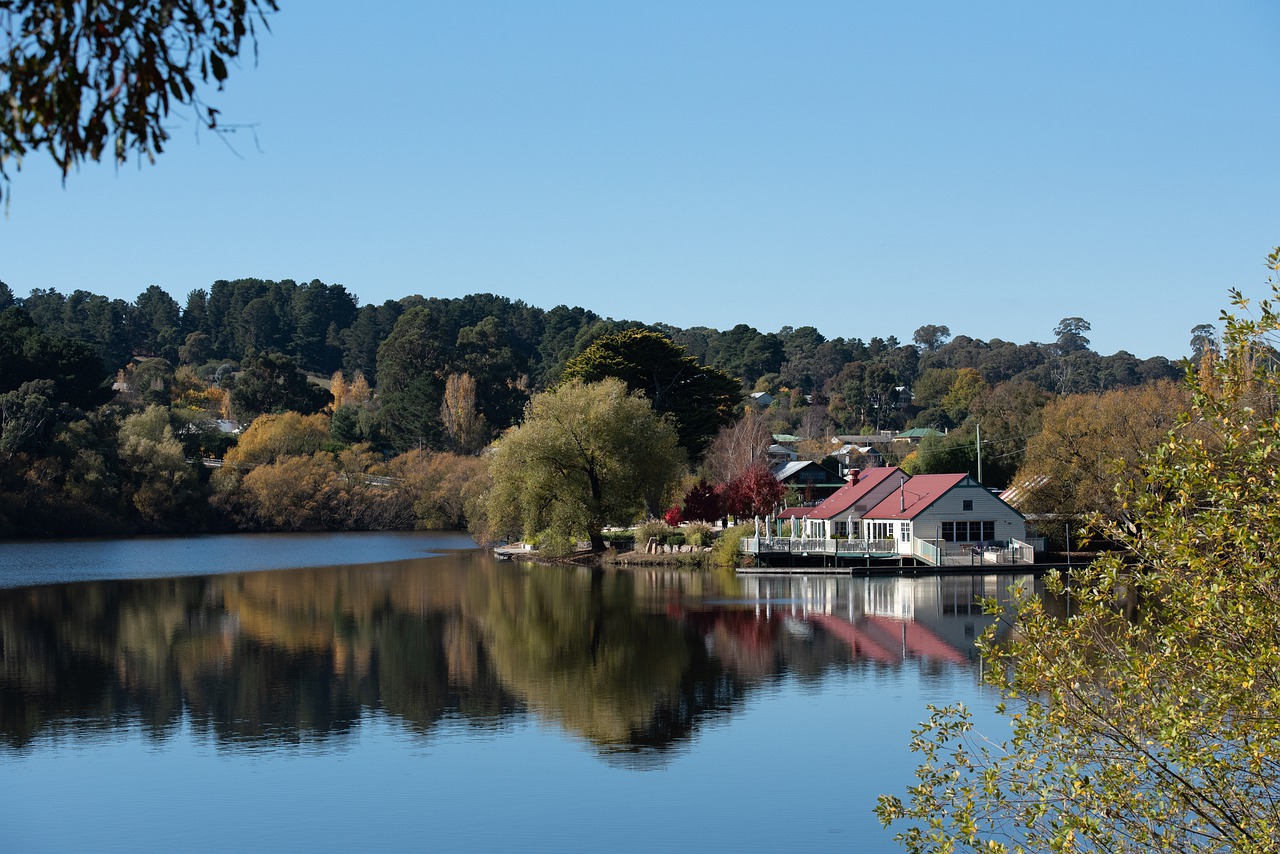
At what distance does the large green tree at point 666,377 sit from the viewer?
71.5m

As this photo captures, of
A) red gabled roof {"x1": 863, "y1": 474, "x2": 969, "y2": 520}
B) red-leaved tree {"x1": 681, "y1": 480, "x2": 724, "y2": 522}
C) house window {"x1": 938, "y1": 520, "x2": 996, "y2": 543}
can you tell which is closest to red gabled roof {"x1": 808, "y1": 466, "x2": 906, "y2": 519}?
red gabled roof {"x1": 863, "y1": 474, "x2": 969, "y2": 520}

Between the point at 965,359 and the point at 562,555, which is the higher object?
the point at 965,359

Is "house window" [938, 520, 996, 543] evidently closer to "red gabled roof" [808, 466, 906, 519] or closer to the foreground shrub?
"red gabled roof" [808, 466, 906, 519]

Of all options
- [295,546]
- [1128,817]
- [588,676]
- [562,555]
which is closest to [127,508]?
[295,546]

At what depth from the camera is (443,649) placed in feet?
98.6

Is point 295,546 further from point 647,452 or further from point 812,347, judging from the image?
point 812,347

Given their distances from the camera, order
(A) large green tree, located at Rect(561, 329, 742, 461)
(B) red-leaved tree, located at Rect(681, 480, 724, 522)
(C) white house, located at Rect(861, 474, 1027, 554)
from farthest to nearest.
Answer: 1. (A) large green tree, located at Rect(561, 329, 742, 461)
2. (B) red-leaved tree, located at Rect(681, 480, 724, 522)
3. (C) white house, located at Rect(861, 474, 1027, 554)

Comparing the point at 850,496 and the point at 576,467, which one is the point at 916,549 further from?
the point at 576,467

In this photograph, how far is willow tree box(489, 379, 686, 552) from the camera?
55375 mm

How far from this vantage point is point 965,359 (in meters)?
174

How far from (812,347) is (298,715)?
519 ft

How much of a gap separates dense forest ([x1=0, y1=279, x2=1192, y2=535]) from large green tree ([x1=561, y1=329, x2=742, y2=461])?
745 mm

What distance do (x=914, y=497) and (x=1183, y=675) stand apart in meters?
43.2

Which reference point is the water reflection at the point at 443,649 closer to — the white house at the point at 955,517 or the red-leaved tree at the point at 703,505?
the white house at the point at 955,517
